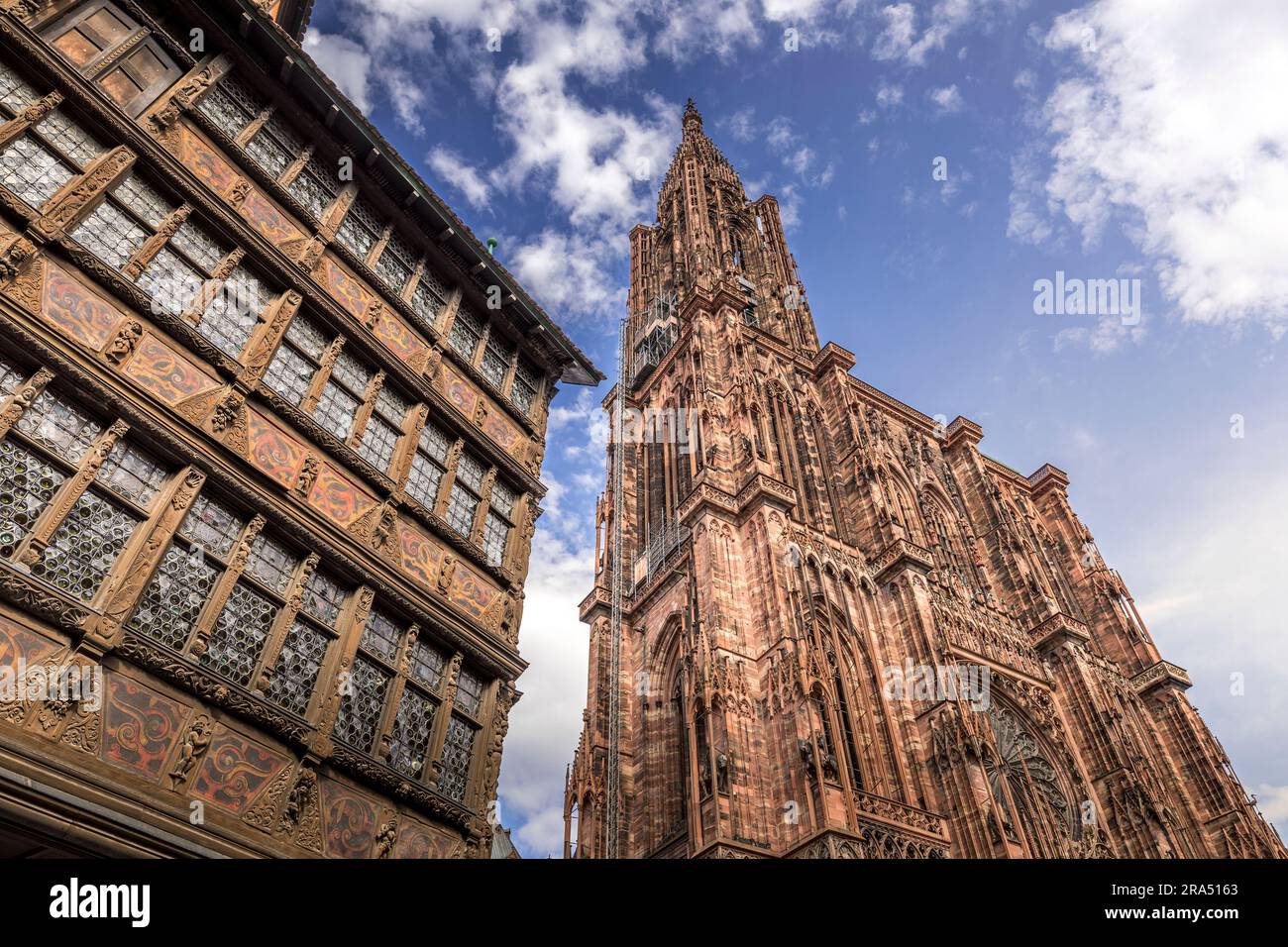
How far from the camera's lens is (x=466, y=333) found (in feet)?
43.0

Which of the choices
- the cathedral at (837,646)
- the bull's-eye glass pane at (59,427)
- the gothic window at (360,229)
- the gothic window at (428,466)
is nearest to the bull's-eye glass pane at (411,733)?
the gothic window at (428,466)

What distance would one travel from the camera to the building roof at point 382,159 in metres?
10.8

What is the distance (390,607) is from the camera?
964 centimetres

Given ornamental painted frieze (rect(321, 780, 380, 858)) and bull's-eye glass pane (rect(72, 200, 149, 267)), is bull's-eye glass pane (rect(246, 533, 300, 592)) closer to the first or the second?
ornamental painted frieze (rect(321, 780, 380, 858))

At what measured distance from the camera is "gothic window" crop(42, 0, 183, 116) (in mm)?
8711

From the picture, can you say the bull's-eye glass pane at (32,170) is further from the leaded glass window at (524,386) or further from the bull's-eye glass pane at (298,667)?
the leaded glass window at (524,386)

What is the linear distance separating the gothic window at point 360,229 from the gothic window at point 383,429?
2.06 meters

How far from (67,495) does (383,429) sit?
4169 millimetres

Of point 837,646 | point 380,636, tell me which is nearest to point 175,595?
point 380,636

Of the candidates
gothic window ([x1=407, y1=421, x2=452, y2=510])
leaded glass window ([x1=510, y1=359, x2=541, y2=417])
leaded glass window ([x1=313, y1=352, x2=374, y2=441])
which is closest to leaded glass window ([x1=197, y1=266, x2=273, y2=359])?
leaded glass window ([x1=313, y1=352, x2=374, y2=441])

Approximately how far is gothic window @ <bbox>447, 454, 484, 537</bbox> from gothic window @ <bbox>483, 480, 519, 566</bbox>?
244 millimetres

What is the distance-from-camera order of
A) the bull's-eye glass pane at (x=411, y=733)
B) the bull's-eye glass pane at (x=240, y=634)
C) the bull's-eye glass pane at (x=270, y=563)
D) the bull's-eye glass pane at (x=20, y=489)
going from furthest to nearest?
the bull's-eye glass pane at (x=411, y=733)
the bull's-eye glass pane at (x=270, y=563)
the bull's-eye glass pane at (x=240, y=634)
the bull's-eye glass pane at (x=20, y=489)

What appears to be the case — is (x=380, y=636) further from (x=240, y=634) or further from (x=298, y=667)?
(x=240, y=634)
